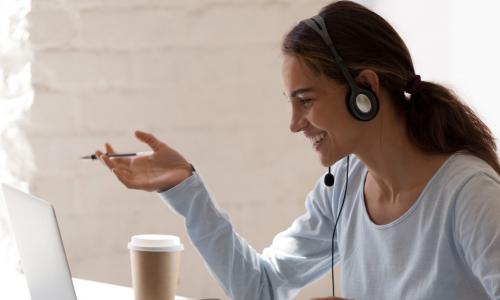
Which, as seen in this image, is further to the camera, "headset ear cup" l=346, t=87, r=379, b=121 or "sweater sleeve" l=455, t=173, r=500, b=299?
"headset ear cup" l=346, t=87, r=379, b=121

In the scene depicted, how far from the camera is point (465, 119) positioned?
4.40 feet

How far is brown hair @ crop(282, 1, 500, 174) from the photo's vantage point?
1.32 metres

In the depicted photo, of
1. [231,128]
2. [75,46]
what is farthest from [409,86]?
[75,46]

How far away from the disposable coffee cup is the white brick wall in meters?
0.61

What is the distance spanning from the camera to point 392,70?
1.33 metres

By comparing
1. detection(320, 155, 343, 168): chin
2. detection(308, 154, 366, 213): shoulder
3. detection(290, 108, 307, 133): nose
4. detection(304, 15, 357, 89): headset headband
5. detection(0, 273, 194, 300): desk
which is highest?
detection(304, 15, 357, 89): headset headband

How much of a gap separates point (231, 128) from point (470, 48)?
0.58 m

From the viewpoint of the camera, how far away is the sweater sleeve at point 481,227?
114 cm

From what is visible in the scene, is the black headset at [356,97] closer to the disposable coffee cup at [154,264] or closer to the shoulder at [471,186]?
the shoulder at [471,186]

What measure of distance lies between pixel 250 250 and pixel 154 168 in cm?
25

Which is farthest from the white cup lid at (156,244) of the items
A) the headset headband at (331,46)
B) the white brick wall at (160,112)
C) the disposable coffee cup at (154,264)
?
the white brick wall at (160,112)

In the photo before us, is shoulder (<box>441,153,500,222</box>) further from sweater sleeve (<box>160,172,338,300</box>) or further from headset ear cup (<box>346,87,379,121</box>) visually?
sweater sleeve (<box>160,172,338,300</box>)

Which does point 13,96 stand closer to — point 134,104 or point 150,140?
point 134,104

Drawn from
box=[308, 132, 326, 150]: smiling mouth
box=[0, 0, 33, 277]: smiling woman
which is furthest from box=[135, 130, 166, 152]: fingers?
box=[0, 0, 33, 277]: smiling woman
